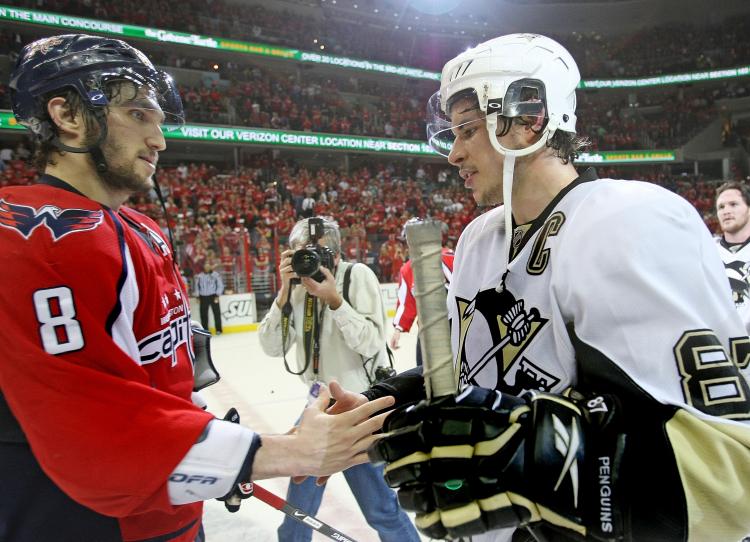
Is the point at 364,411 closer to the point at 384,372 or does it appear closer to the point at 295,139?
the point at 384,372

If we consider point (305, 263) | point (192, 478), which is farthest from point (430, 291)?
point (305, 263)

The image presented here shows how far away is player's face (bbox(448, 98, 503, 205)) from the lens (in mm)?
1462

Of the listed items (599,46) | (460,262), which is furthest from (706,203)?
(460,262)

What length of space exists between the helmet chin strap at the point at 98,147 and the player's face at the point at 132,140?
0.01m

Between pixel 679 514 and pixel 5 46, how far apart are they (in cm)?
2055

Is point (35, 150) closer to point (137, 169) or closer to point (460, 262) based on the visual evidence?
point (137, 169)

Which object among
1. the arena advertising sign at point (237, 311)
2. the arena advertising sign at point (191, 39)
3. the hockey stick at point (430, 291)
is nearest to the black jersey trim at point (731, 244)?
the hockey stick at point (430, 291)

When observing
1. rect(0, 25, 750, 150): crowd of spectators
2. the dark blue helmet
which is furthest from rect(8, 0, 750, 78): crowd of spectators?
the dark blue helmet

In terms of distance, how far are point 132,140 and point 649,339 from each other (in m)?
1.33

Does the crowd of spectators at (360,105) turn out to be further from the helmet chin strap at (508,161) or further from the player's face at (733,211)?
the helmet chin strap at (508,161)

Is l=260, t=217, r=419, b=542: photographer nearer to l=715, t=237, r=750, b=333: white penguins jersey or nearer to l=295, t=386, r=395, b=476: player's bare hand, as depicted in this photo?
l=295, t=386, r=395, b=476: player's bare hand

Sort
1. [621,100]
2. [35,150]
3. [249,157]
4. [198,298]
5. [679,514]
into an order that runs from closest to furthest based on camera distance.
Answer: [679,514], [35,150], [198,298], [249,157], [621,100]

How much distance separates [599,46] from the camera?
99.9 feet

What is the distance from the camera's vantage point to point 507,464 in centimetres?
92
